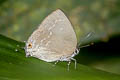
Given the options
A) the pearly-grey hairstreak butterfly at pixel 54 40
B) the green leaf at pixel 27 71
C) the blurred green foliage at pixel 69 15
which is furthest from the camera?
the blurred green foliage at pixel 69 15

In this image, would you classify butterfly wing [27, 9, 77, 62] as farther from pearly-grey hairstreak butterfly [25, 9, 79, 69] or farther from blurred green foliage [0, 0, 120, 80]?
blurred green foliage [0, 0, 120, 80]

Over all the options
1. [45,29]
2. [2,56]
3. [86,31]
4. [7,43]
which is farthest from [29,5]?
[2,56]

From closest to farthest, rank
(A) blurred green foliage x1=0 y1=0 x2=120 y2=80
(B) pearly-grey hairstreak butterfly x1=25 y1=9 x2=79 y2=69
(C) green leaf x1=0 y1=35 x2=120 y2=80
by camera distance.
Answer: (C) green leaf x1=0 y1=35 x2=120 y2=80
(B) pearly-grey hairstreak butterfly x1=25 y1=9 x2=79 y2=69
(A) blurred green foliage x1=0 y1=0 x2=120 y2=80

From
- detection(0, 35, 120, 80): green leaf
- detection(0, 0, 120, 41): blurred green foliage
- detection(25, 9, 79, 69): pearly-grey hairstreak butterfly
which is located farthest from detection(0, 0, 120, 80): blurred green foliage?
detection(0, 35, 120, 80): green leaf

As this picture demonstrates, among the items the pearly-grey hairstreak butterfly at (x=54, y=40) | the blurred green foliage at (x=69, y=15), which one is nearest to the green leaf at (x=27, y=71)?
the pearly-grey hairstreak butterfly at (x=54, y=40)

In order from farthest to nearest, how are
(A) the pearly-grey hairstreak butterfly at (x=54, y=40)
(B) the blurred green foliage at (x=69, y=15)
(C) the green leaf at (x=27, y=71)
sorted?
(B) the blurred green foliage at (x=69, y=15) → (A) the pearly-grey hairstreak butterfly at (x=54, y=40) → (C) the green leaf at (x=27, y=71)

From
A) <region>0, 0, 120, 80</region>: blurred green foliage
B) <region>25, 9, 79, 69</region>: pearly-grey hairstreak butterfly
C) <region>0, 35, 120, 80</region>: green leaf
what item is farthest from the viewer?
<region>0, 0, 120, 80</region>: blurred green foliage

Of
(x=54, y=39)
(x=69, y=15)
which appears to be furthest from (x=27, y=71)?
(x=69, y=15)

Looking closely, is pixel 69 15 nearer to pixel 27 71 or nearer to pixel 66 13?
pixel 66 13

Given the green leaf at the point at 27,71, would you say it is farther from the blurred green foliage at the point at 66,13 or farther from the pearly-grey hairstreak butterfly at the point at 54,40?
the blurred green foliage at the point at 66,13
